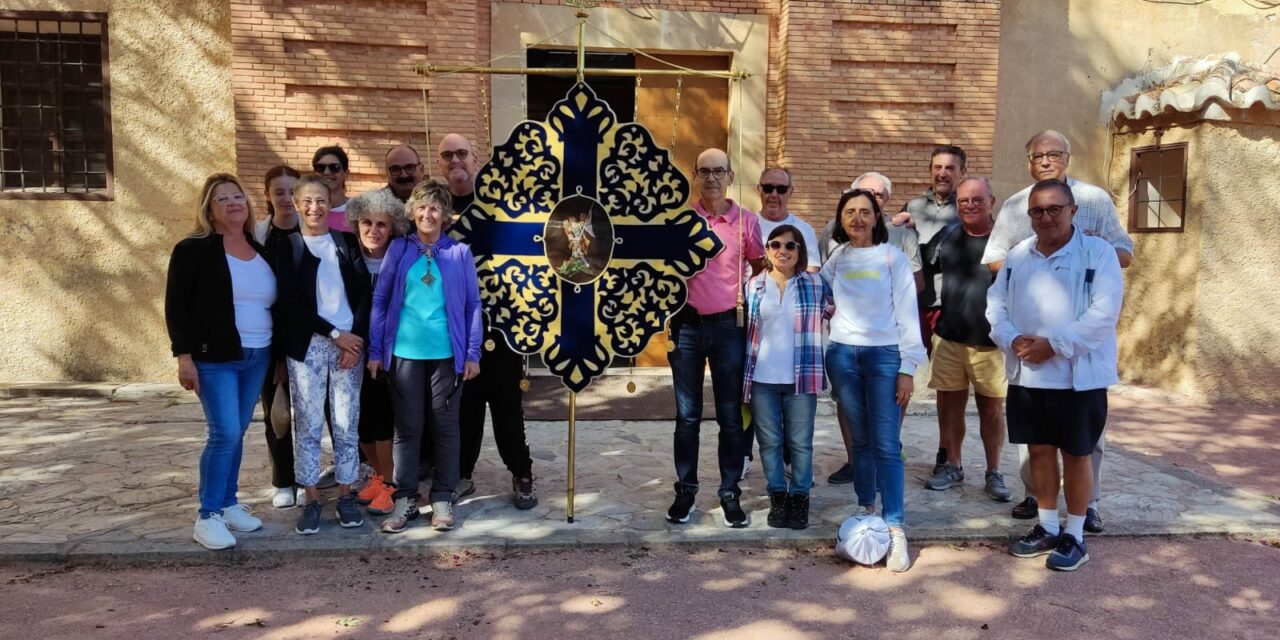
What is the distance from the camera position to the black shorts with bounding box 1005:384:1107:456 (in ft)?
13.6

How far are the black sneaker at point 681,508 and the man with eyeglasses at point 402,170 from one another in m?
2.32

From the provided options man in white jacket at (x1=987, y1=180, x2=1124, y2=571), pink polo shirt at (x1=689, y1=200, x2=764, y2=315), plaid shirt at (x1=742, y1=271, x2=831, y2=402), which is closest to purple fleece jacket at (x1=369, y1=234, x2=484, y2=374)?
pink polo shirt at (x1=689, y1=200, x2=764, y2=315)

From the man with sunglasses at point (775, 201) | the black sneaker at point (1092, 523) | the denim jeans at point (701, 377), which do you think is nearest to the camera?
the denim jeans at point (701, 377)

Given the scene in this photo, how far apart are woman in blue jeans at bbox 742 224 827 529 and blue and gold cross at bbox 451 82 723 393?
0.35 m

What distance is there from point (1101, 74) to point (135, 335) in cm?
1125

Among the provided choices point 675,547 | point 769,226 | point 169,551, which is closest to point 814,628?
point 675,547

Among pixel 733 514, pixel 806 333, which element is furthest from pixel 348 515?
pixel 806 333

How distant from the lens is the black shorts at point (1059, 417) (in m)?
4.15

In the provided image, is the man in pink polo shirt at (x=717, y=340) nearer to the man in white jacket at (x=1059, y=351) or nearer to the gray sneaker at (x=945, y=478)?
the man in white jacket at (x=1059, y=351)

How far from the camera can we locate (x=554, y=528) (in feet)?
15.1

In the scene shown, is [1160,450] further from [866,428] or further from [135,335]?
[135,335]

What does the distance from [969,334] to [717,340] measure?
165cm

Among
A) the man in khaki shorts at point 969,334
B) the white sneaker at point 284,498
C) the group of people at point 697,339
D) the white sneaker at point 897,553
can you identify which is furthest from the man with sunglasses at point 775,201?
the white sneaker at point 284,498

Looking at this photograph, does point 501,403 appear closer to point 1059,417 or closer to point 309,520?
point 309,520
